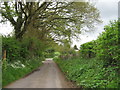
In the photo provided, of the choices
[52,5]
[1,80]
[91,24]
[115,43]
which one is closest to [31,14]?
[52,5]

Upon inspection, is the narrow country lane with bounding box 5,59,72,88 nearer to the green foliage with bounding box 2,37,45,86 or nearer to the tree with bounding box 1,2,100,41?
the green foliage with bounding box 2,37,45,86

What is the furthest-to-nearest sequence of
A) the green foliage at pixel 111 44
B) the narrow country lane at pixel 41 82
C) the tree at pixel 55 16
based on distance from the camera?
the tree at pixel 55 16, the narrow country lane at pixel 41 82, the green foliage at pixel 111 44

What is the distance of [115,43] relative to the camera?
8.28 metres

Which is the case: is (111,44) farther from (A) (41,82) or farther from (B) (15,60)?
(B) (15,60)

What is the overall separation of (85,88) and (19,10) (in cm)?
1734

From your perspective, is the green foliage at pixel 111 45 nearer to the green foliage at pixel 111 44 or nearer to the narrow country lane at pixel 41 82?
the green foliage at pixel 111 44

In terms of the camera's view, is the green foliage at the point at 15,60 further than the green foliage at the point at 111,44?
Yes

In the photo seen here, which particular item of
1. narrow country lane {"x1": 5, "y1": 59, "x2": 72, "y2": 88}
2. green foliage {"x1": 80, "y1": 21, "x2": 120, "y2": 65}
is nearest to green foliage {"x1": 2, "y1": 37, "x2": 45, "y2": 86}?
narrow country lane {"x1": 5, "y1": 59, "x2": 72, "y2": 88}

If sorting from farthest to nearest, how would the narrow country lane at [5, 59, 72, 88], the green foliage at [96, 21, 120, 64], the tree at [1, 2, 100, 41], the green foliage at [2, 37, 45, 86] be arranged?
1. the tree at [1, 2, 100, 41]
2. the green foliage at [2, 37, 45, 86]
3. the narrow country lane at [5, 59, 72, 88]
4. the green foliage at [96, 21, 120, 64]

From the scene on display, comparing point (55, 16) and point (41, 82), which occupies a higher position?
point (55, 16)

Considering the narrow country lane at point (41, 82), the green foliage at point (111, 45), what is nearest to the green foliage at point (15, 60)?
the narrow country lane at point (41, 82)

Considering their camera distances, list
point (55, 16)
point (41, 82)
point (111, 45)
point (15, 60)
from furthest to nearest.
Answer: point (55, 16) < point (15, 60) < point (41, 82) < point (111, 45)

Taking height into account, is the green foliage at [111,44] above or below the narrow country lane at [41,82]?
above

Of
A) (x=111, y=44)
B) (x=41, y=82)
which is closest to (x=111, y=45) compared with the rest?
(x=111, y=44)
